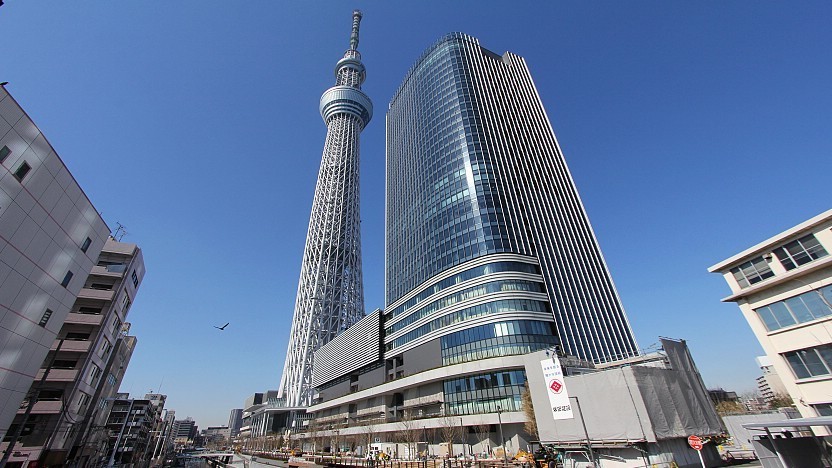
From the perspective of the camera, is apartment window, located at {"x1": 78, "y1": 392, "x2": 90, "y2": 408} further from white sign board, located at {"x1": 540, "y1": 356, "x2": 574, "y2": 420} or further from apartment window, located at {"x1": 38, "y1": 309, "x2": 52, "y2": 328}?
white sign board, located at {"x1": 540, "y1": 356, "x2": 574, "y2": 420}

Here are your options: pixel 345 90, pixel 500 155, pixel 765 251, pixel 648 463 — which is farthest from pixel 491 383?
pixel 345 90

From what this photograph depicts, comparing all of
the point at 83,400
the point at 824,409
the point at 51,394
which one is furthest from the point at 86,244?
the point at 824,409

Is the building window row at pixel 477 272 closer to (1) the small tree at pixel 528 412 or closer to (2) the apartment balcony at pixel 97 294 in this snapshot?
(1) the small tree at pixel 528 412

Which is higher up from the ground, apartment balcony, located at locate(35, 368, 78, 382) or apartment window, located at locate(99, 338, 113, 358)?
apartment window, located at locate(99, 338, 113, 358)

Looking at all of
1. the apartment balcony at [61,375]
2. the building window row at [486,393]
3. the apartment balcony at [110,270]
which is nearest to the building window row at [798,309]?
the building window row at [486,393]

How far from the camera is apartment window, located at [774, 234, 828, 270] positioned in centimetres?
2820

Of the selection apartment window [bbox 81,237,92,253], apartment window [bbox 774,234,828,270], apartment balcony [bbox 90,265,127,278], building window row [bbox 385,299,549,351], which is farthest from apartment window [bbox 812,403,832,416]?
apartment balcony [bbox 90,265,127,278]

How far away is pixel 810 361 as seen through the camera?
2792 cm

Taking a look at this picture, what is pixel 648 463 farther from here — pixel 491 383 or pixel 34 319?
pixel 34 319

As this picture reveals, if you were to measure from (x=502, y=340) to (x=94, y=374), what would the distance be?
57.4m

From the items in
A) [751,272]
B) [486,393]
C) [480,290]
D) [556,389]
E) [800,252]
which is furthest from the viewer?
[480,290]

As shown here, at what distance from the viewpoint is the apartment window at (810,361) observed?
26.9 metres

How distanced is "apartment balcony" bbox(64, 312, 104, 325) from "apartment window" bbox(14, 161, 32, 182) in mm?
26354

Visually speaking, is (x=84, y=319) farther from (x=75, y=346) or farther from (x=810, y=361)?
(x=810, y=361)
